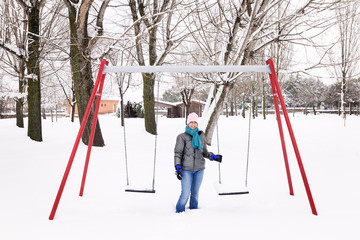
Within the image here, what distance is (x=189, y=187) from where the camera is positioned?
293 centimetres

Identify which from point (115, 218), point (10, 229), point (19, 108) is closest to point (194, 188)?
point (115, 218)

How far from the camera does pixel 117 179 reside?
4.51 m

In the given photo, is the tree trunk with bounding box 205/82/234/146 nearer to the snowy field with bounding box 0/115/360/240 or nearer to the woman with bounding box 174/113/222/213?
the snowy field with bounding box 0/115/360/240

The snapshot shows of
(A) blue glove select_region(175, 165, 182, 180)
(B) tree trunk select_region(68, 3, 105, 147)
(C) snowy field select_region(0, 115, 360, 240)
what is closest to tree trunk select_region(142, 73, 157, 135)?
(B) tree trunk select_region(68, 3, 105, 147)

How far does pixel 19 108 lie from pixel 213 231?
602 inches

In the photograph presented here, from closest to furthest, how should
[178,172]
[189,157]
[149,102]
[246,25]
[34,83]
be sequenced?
1. [178,172]
2. [189,157]
3. [246,25]
4. [34,83]
5. [149,102]

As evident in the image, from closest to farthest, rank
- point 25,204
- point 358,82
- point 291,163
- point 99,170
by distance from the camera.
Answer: point 25,204 < point 99,170 < point 291,163 < point 358,82

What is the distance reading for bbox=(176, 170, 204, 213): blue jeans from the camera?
2887 millimetres

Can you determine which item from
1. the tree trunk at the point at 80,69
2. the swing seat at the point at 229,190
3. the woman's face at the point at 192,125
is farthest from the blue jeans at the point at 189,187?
the tree trunk at the point at 80,69

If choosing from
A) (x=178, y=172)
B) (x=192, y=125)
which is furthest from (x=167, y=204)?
(x=192, y=125)

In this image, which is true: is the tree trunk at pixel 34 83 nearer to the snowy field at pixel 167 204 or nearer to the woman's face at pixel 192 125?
the snowy field at pixel 167 204

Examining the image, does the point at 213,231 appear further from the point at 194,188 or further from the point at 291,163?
the point at 291,163

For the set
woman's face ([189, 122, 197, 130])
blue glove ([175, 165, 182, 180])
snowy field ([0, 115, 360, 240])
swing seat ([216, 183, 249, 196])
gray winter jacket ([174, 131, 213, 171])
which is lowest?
snowy field ([0, 115, 360, 240])

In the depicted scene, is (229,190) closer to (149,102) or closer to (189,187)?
(189,187)
